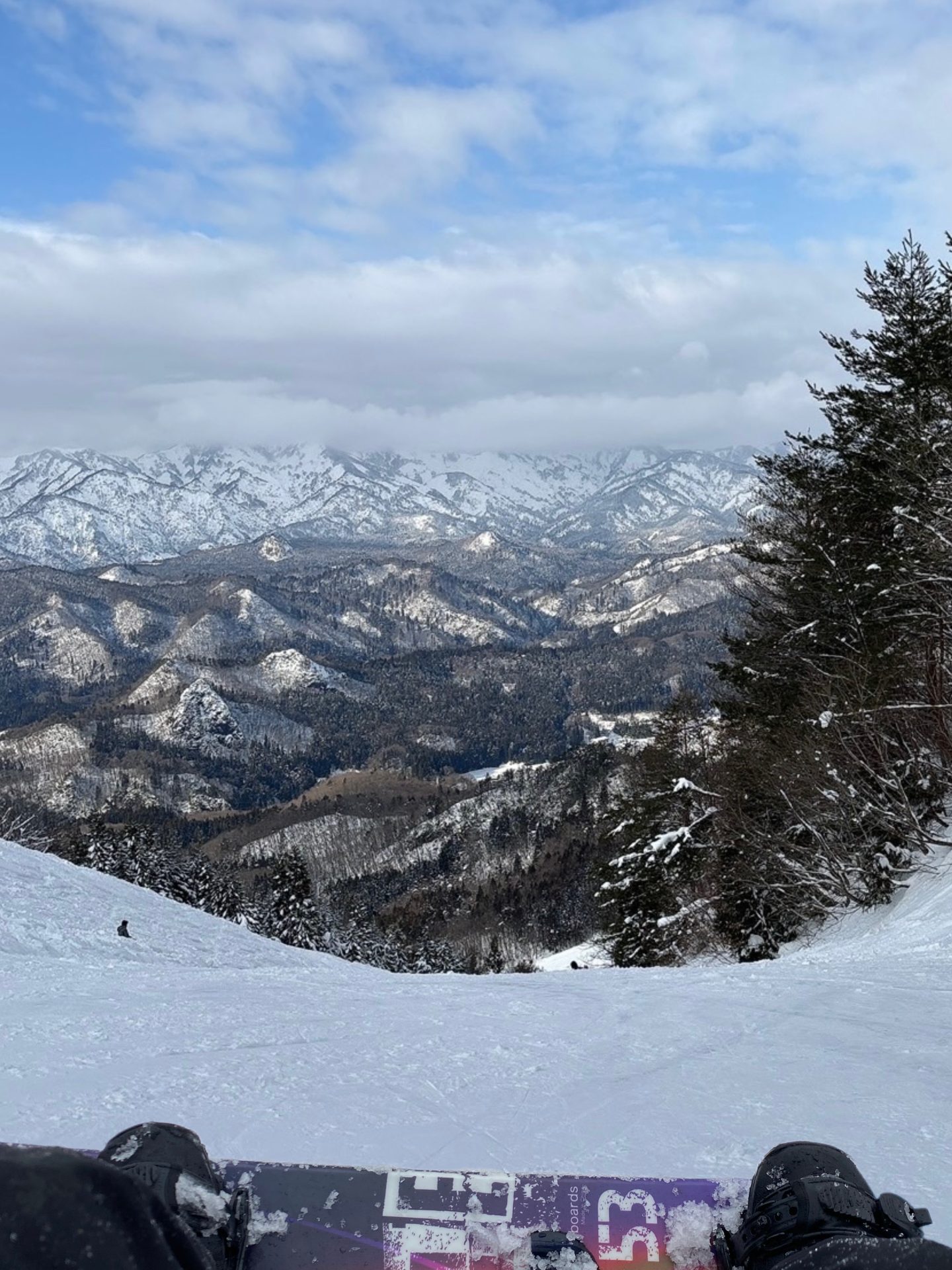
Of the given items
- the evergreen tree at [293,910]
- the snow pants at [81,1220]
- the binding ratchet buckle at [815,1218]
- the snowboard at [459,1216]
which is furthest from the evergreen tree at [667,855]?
the evergreen tree at [293,910]

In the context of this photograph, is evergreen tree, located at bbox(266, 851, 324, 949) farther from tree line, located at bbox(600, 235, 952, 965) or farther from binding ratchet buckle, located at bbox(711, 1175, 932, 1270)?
binding ratchet buckle, located at bbox(711, 1175, 932, 1270)

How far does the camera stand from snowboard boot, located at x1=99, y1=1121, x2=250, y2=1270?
2.22 meters

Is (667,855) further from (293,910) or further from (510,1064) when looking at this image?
(293,910)

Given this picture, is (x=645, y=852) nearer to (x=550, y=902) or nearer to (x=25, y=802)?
(x=550, y=902)

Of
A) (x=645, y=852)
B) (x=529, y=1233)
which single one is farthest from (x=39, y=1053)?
(x=645, y=852)

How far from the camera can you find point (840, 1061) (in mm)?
5223

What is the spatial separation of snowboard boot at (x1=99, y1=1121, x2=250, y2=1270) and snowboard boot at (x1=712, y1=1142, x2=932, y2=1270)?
1305 mm

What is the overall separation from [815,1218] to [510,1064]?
11.0ft

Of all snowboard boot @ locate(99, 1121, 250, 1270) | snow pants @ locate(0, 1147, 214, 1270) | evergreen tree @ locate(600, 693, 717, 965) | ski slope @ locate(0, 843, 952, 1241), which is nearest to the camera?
snow pants @ locate(0, 1147, 214, 1270)

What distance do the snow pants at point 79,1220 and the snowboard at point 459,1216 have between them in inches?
49.7

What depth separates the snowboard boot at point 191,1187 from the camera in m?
2.22

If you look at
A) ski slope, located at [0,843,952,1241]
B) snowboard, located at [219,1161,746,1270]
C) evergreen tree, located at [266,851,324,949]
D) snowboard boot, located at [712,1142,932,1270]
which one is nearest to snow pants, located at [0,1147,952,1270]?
snowboard, located at [219,1161,746,1270]

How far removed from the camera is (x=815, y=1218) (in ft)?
7.02

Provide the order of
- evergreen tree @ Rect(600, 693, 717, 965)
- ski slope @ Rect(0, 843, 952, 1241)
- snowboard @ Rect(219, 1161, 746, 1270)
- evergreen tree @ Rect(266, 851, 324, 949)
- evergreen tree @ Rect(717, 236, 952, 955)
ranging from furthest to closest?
1. evergreen tree @ Rect(266, 851, 324, 949)
2. evergreen tree @ Rect(600, 693, 717, 965)
3. evergreen tree @ Rect(717, 236, 952, 955)
4. ski slope @ Rect(0, 843, 952, 1241)
5. snowboard @ Rect(219, 1161, 746, 1270)
